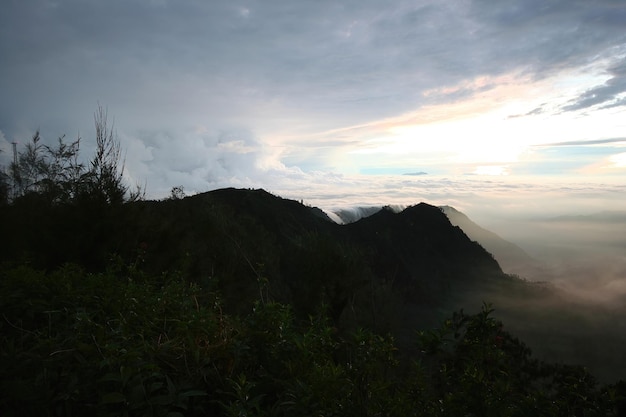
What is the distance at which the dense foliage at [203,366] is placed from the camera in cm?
262

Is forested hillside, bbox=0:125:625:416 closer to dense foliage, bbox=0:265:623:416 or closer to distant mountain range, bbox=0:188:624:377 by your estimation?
dense foliage, bbox=0:265:623:416

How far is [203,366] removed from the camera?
11.1 feet

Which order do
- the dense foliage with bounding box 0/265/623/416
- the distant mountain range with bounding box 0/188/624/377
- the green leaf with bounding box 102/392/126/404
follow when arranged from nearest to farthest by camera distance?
the green leaf with bounding box 102/392/126/404
the dense foliage with bounding box 0/265/623/416
the distant mountain range with bounding box 0/188/624/377

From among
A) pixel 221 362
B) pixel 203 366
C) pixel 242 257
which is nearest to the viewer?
pixel 203 366

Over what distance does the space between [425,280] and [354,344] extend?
365 feet

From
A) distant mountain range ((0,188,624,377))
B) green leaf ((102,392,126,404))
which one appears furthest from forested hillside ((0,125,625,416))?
distant mountain range ((0,188,624,377))

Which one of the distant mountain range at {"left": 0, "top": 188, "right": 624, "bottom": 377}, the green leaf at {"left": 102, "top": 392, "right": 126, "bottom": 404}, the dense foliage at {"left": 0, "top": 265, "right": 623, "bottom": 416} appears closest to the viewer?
the green leaf at {"left": 102, "top": 392, "right": 126, "bottom": 404}

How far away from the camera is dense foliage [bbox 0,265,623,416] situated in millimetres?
2615

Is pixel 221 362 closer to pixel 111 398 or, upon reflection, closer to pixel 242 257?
pixel 111 398

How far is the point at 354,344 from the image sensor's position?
3.87m

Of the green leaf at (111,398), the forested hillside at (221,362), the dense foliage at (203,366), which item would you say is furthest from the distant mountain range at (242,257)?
the green leaf at (111,398)

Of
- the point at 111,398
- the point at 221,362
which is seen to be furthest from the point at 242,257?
the point at 111,398

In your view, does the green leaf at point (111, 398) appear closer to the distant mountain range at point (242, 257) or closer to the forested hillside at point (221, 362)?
the forested hillside at point (221, 362)

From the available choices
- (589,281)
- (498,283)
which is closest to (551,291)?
(498,283)
